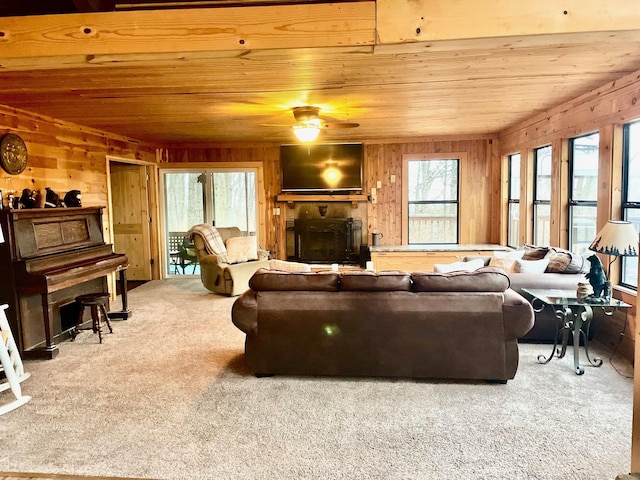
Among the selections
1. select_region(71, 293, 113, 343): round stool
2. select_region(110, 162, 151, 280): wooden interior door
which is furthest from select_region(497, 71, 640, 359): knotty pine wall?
select_region(110, 162, 151, 280): wooden interior door

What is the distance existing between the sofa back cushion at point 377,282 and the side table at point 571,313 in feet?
4.13

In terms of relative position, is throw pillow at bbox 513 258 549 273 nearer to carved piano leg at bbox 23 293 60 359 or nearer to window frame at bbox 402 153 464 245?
window frame at bbox 402 153 464 245

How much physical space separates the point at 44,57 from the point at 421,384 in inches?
125

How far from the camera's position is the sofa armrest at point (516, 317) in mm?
3135

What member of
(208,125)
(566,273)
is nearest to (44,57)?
(208,125)

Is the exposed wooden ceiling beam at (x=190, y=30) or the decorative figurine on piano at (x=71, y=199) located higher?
the exposed wooden ceiling beam at (x=190, y=30)

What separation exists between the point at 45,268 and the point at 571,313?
14.8ft

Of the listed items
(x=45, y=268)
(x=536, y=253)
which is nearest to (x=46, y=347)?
(x=45, y=268)

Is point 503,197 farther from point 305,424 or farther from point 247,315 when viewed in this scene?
point 305,424

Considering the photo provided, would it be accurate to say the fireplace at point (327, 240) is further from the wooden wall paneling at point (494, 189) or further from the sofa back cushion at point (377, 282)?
the sofa back cushion at point (377, 282)

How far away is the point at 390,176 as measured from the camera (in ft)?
25.2

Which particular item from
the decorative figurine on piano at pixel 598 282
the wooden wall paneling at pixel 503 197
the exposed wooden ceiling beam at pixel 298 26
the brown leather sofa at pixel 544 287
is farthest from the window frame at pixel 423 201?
the exposed wooden ceiling beam at pixel 298 26

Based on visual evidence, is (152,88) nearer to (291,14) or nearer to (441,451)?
(291,14)

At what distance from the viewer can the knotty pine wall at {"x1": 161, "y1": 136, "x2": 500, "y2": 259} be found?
24.5 ft
